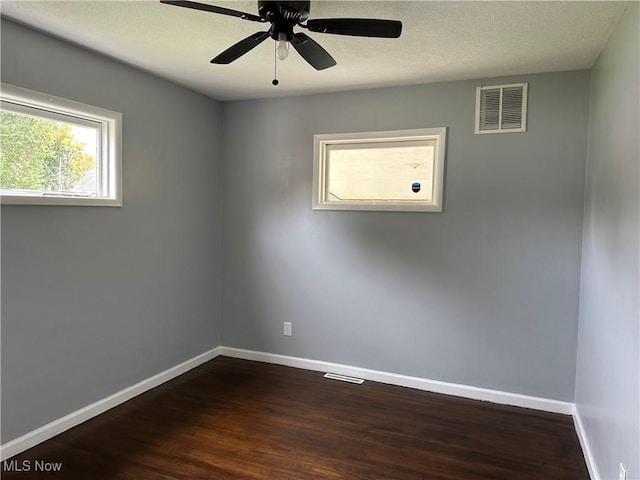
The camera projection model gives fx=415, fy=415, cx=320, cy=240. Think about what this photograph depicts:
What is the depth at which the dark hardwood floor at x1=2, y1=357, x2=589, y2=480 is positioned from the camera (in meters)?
2.26

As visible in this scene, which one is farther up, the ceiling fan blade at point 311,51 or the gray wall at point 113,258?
the ceiling fan blade at point 311,51

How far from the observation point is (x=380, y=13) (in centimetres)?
212

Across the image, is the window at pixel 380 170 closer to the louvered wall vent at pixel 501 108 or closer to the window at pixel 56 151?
the louvered wall vent at pixel 501 108

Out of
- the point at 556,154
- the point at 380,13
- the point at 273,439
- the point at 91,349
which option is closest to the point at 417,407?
the point at 273,439

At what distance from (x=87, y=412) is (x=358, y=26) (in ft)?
9.33

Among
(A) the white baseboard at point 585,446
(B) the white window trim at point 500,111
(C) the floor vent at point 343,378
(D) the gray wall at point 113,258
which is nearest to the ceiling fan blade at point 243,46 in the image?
(D) the gray wall at point 113,258

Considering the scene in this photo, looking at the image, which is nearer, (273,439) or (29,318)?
(29,318)

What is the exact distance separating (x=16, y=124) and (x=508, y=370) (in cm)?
363

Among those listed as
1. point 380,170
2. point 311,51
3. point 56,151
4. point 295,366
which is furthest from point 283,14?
point 295,366

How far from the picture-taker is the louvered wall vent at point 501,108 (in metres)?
3.00

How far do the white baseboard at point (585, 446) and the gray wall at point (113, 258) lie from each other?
300 cm

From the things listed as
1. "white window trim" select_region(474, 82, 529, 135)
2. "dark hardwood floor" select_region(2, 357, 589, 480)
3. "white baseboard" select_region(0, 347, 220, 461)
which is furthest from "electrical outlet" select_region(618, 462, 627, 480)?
"white baseboard" select_region(0, 347, 220, 461)

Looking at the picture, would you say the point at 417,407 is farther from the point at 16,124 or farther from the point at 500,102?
the point at 16,124

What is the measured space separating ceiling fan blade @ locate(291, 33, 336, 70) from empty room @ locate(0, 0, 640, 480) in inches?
0.9
